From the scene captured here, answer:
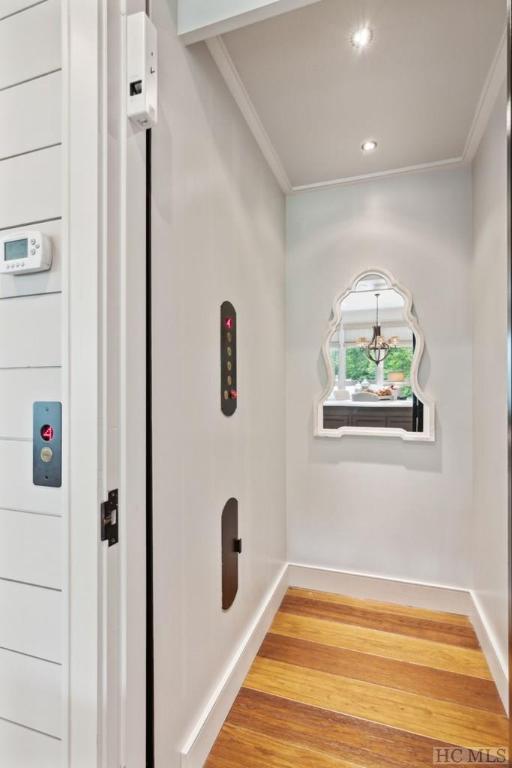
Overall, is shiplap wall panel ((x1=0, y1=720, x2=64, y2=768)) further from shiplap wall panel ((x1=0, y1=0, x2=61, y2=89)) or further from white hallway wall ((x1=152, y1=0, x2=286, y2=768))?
shiplap wall panel ((x1=0, y1=0, x2=61, y2=89))

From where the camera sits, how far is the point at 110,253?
84 cm

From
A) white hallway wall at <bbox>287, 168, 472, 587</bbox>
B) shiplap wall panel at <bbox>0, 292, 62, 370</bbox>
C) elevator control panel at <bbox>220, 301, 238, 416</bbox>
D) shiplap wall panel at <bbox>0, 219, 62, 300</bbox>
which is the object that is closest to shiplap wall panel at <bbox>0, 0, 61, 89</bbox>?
shiplap wall panel at <bbox>0, 219, 62, 300</bbox>

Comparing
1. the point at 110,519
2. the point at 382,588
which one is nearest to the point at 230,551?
the point at 110,519

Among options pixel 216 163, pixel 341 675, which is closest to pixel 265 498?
pixel 341 675

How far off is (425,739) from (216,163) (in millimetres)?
2337

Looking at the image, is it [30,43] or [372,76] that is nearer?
[30,43]

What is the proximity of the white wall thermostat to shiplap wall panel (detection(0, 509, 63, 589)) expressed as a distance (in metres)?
0.55

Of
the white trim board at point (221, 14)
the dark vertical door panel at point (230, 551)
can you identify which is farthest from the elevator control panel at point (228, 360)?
the white trim board at point (221, 14)

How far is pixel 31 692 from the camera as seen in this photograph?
2.89ft

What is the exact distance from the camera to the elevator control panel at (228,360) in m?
1.59

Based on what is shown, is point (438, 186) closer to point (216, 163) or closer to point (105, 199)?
point (216, 163)

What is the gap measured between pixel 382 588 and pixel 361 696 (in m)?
0.81

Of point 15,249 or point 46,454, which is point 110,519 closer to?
point 46,454

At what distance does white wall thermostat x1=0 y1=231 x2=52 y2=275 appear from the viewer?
0.85 m
